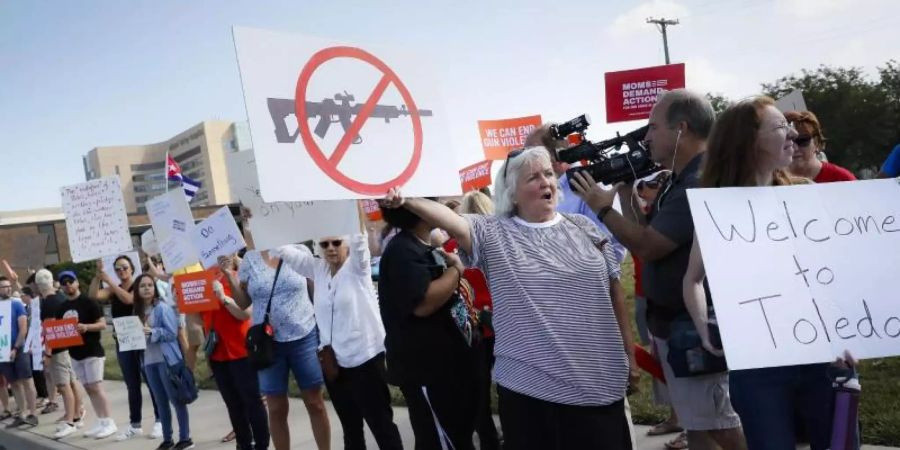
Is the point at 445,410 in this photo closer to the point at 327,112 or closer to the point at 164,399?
the point at 327,112

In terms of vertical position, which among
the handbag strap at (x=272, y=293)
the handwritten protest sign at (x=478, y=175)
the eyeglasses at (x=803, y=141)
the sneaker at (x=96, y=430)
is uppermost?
the handwritten protest sign at (x=478, y=175)

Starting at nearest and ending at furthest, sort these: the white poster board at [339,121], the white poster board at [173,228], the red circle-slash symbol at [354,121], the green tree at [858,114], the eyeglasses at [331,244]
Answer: the white poster board at [339,121], the red circle-slash symbol at [354,121], the eyeglasses at [331,244], the white poster board at [173,228], the green tree at [858,114]

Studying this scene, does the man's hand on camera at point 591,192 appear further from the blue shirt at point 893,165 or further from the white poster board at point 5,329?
the white poster board at point 5,329

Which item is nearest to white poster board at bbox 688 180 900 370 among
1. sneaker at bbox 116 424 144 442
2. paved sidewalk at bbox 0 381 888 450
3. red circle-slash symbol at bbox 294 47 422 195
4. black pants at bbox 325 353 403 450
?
red circle-slash symbol at bbox 294 47 422 195

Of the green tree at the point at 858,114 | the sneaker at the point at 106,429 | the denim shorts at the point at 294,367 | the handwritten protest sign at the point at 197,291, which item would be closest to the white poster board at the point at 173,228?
the handwritten protest sign at the point at 197,291

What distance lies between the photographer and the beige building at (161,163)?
110500 mm

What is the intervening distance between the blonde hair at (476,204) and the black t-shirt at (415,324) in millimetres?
831

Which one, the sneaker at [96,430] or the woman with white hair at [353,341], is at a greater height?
the woman with white hair at [353,341]

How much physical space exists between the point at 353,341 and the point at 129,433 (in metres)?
4.88

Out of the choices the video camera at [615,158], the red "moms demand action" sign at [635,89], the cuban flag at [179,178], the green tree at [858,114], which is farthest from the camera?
the green tree at [858,114]

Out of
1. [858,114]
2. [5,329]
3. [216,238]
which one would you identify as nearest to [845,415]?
[216,238]

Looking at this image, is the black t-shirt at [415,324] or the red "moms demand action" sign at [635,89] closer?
the black t-shirt at [415,324]

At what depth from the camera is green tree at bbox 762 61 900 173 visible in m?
31.0

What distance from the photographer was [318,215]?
180 inches
